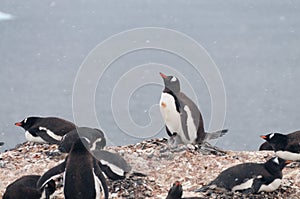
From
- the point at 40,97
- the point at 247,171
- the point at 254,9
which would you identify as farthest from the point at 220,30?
the point at 247,171

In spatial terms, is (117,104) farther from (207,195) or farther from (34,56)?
(34,56)

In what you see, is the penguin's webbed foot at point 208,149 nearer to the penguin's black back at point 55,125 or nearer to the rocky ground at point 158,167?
the rocky ground at point 158,167

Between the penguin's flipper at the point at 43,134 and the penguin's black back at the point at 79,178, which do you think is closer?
the penguin's black back at the point at 79,178

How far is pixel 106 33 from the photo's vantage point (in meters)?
13.1

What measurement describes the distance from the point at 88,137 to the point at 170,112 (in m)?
0.97

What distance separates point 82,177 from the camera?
310 cm

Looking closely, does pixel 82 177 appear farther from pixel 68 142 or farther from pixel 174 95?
pixel 174 95

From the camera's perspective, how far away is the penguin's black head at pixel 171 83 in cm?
462

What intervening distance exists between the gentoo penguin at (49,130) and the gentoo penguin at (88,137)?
46 centimetres

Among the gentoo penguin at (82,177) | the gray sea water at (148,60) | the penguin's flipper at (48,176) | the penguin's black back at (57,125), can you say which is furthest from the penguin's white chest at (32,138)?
the gentoo penguin at (82,177)

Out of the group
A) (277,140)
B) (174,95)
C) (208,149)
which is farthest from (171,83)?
(277,140)

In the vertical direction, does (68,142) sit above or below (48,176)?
above

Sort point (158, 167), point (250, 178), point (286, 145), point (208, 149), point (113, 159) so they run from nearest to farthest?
point (250, 178) → point (113, 159) → point (158, 167) → point (286, 145) → point (208, 149)

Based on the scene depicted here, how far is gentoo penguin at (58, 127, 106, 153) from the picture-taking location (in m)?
3.96
